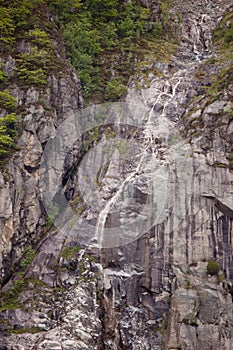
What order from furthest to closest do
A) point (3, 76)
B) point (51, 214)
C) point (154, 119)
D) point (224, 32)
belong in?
point (224, 32)
point (154, 119)
point (3, 76)
point (51, 214)

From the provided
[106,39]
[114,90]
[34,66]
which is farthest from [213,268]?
[106,39]

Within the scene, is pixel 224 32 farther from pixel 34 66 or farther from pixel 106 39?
pixel 34 66

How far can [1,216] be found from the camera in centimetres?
2488

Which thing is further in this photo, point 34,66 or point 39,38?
point 39,38

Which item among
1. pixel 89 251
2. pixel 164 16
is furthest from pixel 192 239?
pixel 164 16

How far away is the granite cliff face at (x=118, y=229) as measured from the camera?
22516 mm

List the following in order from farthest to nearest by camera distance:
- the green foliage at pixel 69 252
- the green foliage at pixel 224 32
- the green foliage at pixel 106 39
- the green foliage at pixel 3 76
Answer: the green foliage at pixel 224 32
the green foliage at pixel 106 39
the green foliage at pixel 3 76
the green foliage at pixel 69 252

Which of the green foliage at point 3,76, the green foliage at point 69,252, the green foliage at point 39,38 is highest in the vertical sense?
the green foliage at point 39,38

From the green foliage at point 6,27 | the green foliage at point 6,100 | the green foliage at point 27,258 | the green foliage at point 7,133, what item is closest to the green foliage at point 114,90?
the green foliage at point 6,27

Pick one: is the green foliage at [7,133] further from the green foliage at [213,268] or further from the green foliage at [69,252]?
the green foliage at [213,268]

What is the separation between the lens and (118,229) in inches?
992

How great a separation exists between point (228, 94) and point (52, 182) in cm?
1288

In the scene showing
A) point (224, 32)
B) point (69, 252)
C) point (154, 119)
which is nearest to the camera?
point (69, 252)

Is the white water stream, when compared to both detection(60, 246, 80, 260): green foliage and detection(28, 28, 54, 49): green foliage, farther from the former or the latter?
detection(28, 28, 54, 49): green foliage
